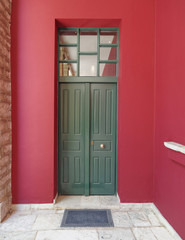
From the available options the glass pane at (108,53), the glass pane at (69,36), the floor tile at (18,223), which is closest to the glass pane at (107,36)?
the glass pane at (108,53)

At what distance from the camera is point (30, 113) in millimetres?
2836

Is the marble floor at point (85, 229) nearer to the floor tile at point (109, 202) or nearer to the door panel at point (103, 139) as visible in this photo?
the floor tile at point (109, 202)

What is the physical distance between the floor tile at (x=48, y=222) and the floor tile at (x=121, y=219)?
849mm

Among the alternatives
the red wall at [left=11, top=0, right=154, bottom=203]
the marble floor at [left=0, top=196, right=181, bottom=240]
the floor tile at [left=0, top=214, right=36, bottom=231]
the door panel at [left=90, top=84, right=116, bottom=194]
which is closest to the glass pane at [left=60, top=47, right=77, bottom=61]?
the red wall at [left=11, top=0, right=154, bottom=203]

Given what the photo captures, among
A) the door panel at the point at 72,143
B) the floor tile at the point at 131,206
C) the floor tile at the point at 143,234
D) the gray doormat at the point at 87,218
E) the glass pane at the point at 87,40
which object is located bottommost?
the floor tile at the point at 143,234

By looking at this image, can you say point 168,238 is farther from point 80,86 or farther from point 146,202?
point 80,86

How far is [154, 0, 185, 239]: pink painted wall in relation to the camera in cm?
206

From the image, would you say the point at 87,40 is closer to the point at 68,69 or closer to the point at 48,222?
the point at 68,69

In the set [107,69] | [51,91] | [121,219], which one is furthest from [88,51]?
[121,219]

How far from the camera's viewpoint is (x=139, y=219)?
260 cm

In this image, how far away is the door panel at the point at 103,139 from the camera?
3201mm

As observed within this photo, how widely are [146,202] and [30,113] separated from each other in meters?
2.52

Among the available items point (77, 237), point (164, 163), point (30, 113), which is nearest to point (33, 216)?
point (77, 237)

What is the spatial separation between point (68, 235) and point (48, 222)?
425 mm
